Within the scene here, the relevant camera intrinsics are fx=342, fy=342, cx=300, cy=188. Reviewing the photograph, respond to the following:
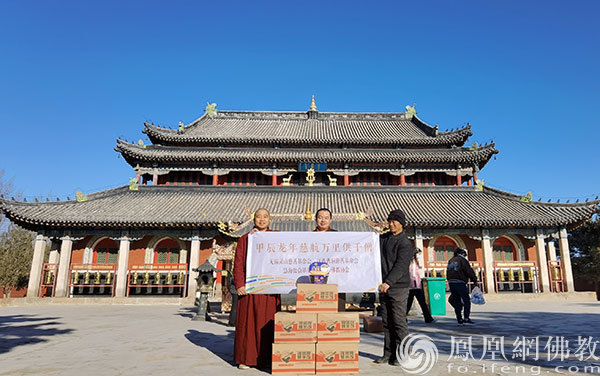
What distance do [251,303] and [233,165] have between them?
1749cm

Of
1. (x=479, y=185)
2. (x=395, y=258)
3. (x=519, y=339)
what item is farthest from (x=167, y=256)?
(x=479, y=185)

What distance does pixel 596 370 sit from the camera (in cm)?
376

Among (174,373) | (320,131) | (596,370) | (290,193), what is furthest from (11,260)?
(596,370)

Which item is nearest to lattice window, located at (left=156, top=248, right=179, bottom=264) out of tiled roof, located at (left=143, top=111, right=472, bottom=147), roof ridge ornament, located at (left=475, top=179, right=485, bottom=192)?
tiled roof, located at (left=143, top=111, right=472, bottom=147)

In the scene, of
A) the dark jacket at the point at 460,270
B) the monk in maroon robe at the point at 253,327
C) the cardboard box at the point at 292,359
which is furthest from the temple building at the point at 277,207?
the cardboard box at the point at 292,359

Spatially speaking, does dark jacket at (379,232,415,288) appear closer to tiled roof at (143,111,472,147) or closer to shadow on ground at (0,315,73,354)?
shadow on ground at (0,315,73,354)

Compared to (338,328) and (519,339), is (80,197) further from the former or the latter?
(519,339)

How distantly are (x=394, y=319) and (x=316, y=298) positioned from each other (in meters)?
1.02

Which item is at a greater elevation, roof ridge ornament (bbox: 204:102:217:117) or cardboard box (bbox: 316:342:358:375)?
roof ridge ornament (bbox: 204:102:217:117)

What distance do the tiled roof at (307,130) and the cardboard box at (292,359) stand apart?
1924 cm

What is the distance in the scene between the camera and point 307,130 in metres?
25.4

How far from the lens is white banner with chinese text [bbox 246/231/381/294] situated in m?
4.52

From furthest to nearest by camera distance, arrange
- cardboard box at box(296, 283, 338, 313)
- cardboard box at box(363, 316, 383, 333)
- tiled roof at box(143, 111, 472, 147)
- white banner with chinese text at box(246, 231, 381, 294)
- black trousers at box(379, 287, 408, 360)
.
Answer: tiled roof at box(143, 111, 472, 147)
cardboard box at box(363, 316, 383, 333)
white banner with chinese text at box(246, 231, 381, 294)
black trousers at box(379, 287, 408, 360)
cardboard box at box(296, 283, 338, 313)

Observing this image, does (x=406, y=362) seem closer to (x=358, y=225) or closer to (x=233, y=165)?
(x=358, y=225)
